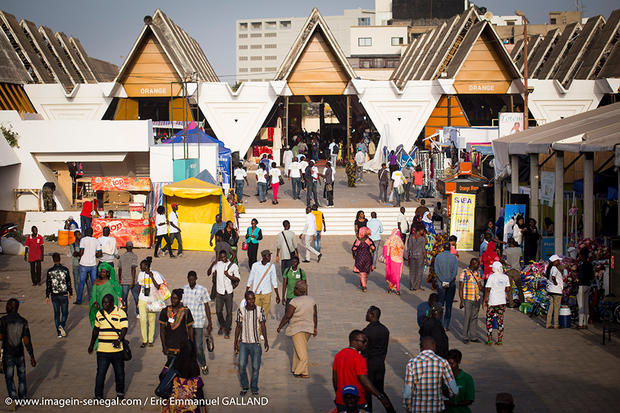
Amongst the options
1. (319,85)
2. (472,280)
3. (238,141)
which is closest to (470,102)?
(319,85)

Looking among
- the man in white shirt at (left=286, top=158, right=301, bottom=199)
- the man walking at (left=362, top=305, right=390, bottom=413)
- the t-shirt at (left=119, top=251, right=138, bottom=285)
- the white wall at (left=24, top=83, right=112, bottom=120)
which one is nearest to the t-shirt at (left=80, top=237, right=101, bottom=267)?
the t-shirt at (left=119, top=251, right=138, bottom=285)

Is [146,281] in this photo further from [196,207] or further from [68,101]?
[68,101]

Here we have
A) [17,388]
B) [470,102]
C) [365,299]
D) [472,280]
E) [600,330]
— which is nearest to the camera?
[17,388]

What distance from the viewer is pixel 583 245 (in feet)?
45.3

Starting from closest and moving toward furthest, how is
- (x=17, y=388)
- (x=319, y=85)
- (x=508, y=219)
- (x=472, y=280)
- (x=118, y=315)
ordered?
(x=118, y=315), (x=17, y=388), (x=472, y=280), (x=508, y=219), (x=319, y=85)

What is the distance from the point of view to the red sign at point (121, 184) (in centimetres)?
2430

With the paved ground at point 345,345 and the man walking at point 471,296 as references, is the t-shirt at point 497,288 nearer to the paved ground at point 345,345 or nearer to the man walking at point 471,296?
the man walking at point 471,296

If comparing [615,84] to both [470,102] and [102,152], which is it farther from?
[102,152]

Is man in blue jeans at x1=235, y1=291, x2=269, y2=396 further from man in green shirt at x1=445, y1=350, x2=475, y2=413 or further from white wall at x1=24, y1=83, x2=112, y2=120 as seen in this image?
white wall at x1=24, y1=83, x2=112, y2=120

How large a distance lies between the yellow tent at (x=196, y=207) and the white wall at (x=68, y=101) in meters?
16.4

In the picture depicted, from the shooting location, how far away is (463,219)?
20.5m

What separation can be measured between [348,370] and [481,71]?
31.6 m

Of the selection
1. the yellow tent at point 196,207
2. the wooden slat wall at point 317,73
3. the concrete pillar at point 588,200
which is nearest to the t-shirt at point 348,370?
the concrete pillar at point 588,200

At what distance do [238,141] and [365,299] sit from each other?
72.6 ft
